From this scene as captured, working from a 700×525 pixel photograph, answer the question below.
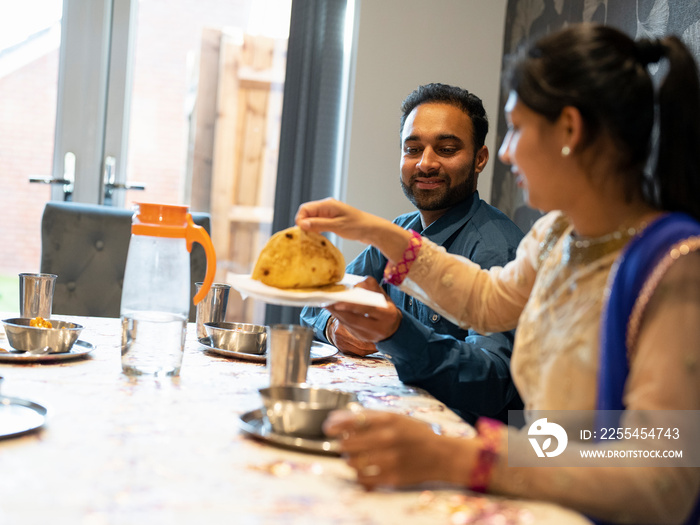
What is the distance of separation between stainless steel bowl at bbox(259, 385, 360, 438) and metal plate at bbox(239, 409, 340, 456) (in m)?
0.01

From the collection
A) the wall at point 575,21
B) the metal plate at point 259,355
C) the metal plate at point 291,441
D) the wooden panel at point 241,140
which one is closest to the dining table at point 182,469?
the metal plate at point 291,441

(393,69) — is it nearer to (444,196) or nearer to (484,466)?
(444,196)

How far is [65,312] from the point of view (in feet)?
7.25

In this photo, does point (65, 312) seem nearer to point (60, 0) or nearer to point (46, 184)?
point (46, 184)

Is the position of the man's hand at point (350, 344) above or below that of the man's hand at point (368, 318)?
below

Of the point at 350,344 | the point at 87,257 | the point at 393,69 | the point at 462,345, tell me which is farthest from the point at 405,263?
the point at 393,69

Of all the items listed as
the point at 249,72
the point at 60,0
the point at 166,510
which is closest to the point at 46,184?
the point at 60,0

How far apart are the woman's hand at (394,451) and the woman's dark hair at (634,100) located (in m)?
0.44

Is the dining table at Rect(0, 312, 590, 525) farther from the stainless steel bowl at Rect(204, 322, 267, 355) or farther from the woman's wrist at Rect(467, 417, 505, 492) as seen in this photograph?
the stainless steel bowl at Rect(204, 322, 267, 355)

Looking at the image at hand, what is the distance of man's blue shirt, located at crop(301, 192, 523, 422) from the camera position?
1.29m

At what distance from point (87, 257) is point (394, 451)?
1.81m

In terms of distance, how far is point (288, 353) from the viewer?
39.7 inches

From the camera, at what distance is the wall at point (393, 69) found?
9.98 feet

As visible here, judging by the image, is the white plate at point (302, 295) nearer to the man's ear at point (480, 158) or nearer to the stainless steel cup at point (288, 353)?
the stainless steel cup at point (288, 353)
